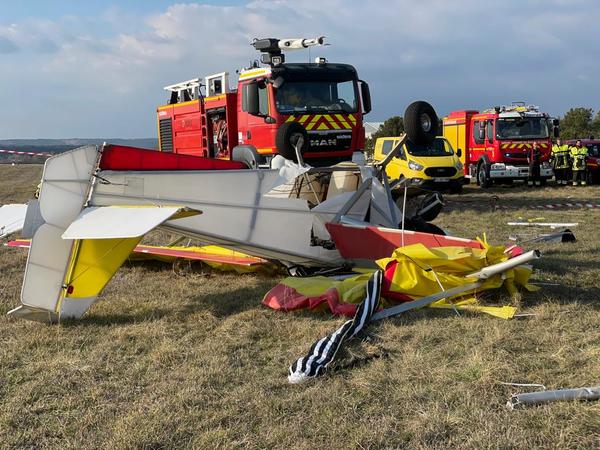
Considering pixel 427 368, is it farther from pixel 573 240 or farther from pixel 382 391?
pixel 573 240

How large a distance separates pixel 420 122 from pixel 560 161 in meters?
17.8

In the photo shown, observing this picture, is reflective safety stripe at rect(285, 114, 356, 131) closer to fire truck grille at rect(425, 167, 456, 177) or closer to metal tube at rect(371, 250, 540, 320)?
metal tube at rect(371, 250, 540, 320)

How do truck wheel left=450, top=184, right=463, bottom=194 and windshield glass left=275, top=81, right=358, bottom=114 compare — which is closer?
windshield glass left=275, top=81, right=358, bottom=114

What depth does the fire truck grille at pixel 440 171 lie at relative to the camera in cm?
1769

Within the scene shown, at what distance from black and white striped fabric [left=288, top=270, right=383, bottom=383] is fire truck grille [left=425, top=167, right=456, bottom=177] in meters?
12.9

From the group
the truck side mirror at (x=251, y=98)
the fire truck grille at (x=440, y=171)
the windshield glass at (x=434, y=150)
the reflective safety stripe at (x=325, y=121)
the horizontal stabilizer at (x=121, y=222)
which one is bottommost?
the fire truck grille at (x=440, y=171)

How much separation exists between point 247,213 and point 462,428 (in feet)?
10.9

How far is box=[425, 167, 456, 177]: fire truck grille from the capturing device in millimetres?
17688

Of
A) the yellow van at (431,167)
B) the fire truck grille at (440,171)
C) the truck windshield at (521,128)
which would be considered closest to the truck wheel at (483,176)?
the truck windshield at (521,128)

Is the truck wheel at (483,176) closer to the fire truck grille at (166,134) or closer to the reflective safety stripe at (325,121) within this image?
the reflective safety stripe at (325,121)

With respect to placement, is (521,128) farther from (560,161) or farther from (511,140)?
(560,161)

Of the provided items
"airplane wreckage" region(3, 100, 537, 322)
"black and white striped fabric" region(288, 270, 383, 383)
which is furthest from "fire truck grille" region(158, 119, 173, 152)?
"black and white striped fabric" region(288, 270, 383, 383)

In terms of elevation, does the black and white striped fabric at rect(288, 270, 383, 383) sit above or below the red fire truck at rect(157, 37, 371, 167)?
below

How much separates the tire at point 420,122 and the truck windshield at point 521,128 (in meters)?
15.3
